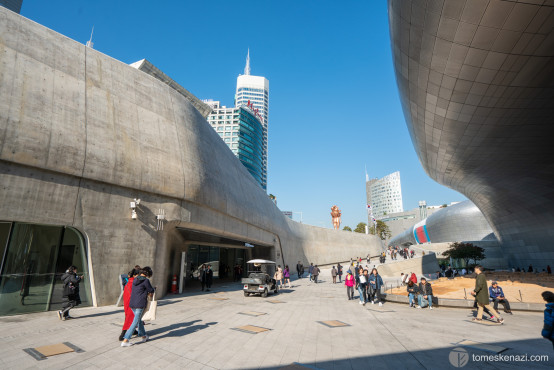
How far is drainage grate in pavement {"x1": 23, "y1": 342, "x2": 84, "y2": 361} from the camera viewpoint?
5.37 metres

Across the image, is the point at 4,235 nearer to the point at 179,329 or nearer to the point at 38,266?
the point at 38,266

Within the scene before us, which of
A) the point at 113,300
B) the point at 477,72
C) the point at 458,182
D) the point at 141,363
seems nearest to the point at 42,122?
the point at 113,300

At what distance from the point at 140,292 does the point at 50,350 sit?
198 cm

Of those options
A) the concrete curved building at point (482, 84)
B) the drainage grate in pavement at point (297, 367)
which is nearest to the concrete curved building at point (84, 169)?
the drainage grate in pavement at point (297, 367)

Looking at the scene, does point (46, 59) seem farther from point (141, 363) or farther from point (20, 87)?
point (141, 363)

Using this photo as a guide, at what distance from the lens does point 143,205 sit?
1338 cm

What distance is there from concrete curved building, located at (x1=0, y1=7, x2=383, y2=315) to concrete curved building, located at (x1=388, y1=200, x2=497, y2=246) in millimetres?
67796

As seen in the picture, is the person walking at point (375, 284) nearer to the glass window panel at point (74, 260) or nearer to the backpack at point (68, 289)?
the backpack at point (68, 289)

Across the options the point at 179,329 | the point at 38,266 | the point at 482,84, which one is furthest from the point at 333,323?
the point at 482,84

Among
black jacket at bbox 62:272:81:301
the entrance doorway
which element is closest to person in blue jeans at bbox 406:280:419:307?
black jacket at bbox 62:272:81:301

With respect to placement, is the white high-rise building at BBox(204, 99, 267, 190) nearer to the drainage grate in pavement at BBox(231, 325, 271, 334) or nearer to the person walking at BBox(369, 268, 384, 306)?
the person walking at BBox(369, 268, 384, 306)

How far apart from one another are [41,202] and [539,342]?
16347 mm

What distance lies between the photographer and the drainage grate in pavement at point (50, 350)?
211 inches

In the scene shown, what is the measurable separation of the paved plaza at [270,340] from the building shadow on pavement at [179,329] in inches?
1.2
